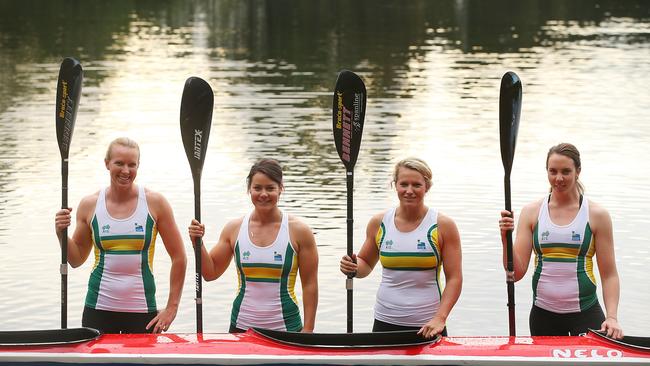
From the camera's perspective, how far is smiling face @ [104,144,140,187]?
9023mm

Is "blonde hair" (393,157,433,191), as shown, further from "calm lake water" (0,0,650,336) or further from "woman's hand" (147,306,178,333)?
"calm lake water" (0,0,650,336)

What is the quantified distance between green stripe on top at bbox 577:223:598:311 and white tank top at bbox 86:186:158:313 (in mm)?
2903

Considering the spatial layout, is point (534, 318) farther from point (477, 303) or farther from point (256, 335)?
point (477, 303)

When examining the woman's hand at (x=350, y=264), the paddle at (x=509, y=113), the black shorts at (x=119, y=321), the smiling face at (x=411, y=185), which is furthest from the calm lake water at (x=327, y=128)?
the smiling face at (x=411, y=185)

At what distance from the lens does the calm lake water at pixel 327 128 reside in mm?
14320

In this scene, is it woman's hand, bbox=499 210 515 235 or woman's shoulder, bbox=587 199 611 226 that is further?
woman's hand, bbox=499 210 515 235

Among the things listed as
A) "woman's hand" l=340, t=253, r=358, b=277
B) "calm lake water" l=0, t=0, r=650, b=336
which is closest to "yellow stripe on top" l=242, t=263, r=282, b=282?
"woman's hand" l=340, t=253, r=358, b=277

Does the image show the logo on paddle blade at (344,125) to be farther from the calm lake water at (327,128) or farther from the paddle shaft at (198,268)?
the calm lake water at (327,128)

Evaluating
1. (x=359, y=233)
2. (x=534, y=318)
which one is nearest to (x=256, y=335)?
(x=534, y=318)

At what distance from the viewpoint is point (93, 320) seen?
9320 millimetres

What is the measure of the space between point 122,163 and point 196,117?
124 cm

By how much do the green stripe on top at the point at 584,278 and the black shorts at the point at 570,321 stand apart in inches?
2.8

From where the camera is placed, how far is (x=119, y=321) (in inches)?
364

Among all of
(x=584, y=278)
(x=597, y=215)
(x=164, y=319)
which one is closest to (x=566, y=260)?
(x=584, y=278)
